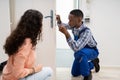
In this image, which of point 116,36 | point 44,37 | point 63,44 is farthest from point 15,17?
point 63,44

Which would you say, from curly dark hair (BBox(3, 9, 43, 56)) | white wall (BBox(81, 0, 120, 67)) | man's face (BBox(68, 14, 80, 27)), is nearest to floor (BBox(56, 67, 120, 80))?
white wall (BBox(81, 0, 120, 67))

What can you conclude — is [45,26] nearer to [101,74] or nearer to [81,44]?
[81,44]

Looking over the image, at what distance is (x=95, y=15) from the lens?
399 centimetres

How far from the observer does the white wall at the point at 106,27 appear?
396 cm

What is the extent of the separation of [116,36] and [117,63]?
1.74ft

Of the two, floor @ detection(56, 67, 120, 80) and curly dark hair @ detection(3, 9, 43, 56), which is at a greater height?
curly dark hair @ detection(3, 9, 43, 56)

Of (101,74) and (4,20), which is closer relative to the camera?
(4,20)

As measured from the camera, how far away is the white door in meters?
2.78

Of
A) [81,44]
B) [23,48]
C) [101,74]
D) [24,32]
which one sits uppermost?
[24,32]

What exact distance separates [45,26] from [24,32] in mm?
943

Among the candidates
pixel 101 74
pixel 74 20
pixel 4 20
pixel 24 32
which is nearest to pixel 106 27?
pixel 101 74

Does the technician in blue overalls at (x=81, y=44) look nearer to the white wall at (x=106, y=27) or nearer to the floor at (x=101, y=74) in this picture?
the floor at (x=101, y=74)

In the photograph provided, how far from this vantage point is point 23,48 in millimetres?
1816

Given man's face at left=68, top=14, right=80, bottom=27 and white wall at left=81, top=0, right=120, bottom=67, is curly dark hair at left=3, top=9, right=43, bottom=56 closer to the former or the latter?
man's face at left=68, top=14, right=80, bottom=27
